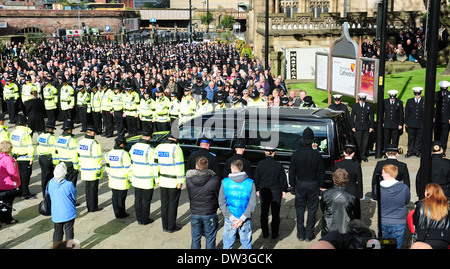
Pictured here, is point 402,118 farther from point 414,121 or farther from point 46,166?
point 46,166

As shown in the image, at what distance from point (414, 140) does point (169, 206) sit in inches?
306

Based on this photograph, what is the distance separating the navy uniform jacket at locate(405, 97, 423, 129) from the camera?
43.8ft

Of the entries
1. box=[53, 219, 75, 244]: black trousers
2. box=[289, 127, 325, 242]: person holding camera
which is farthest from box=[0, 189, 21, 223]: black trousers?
box=[289, 127, 325, 242]: person holding camera

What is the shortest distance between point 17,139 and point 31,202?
1402mm

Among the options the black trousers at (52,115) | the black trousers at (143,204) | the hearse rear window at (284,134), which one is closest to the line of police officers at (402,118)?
the hearse rear window at (284,134)

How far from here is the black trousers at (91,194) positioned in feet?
33.0

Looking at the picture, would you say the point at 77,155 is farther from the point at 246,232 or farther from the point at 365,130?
the point at 365,130

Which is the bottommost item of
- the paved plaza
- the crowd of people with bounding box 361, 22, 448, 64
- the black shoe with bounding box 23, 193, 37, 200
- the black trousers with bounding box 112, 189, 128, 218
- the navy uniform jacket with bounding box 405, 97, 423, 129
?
the paved plaza

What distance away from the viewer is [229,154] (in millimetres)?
11109

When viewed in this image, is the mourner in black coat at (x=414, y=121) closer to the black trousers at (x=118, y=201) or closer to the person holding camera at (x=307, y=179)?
the person holding camera at (x=307, y=179)

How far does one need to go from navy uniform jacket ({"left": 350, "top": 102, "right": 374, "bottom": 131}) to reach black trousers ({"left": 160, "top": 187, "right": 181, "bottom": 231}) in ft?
20.5

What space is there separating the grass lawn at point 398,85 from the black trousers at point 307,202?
10419 mm

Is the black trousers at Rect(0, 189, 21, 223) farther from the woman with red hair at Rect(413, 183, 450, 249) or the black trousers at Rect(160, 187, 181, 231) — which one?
the woman with red hair at Rect(413, 183, 450, 249)
